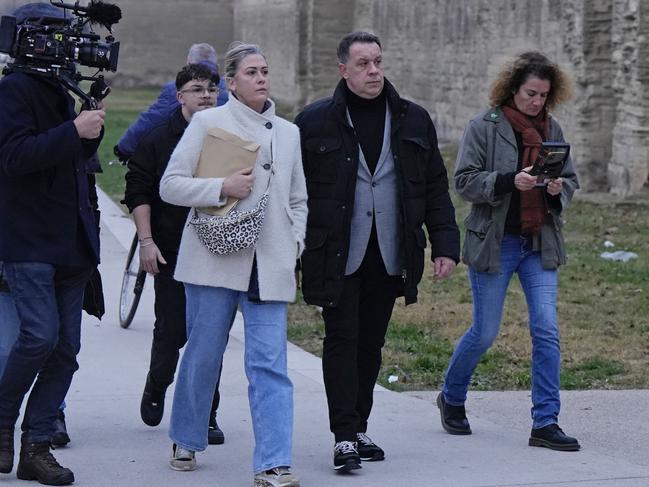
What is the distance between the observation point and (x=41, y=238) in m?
5.89

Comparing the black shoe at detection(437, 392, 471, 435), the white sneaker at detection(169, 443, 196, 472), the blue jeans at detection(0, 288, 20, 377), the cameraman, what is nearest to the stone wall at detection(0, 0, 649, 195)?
the cameraman

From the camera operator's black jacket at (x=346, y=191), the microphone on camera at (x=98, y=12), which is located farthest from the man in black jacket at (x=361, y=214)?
the microphone on camera at (x=98, y=12)

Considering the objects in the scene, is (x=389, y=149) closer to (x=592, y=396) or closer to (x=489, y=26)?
(x=592, y=396)

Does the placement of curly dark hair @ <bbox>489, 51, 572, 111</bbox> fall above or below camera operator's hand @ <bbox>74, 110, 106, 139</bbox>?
above

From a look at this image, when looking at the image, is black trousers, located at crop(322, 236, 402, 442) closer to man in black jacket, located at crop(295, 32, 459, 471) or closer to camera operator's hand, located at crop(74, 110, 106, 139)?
man in black jacket, located at crop(295, 32, 459, 471)

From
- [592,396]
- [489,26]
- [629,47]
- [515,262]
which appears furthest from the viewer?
[489,26]

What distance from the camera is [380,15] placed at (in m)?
30.4

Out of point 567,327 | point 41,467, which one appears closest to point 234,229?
point 41,467

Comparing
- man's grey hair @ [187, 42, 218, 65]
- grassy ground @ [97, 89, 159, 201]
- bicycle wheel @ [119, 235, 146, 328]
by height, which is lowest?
grassy ground @ [97, 89, 159, 201]

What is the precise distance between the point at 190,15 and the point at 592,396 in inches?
1851

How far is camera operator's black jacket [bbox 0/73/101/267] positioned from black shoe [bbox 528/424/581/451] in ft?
7.27

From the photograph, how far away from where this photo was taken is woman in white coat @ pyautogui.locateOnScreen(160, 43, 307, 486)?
5.91m

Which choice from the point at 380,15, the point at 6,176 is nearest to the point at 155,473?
the point at 6,176

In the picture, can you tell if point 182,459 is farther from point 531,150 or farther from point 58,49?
point 531,150
